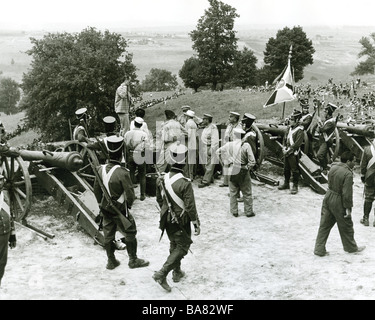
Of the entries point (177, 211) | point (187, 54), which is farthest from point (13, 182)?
point (187, 54)

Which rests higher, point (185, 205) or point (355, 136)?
point (185, 205)

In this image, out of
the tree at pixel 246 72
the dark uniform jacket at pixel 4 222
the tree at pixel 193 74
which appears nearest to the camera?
the dark uniform jacket at pixel 4 222

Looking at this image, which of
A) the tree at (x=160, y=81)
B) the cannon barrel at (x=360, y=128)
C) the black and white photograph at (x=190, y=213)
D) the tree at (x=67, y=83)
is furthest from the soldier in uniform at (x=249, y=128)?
the tree at (x=160, y=81)

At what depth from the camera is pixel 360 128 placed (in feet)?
40.1

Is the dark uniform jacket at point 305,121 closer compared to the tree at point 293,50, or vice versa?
the dark uniform jacket at point 305,121

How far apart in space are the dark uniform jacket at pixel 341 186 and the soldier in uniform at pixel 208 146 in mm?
4084

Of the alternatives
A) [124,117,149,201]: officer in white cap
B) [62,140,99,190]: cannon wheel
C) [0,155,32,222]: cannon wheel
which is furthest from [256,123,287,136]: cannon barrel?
[0,155,32,222]: cannon wheel

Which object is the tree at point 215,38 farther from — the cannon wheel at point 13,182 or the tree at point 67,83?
the cannon wheel at point 13,182

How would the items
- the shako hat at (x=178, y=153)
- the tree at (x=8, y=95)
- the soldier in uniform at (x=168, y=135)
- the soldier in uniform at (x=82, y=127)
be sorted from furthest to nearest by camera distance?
the tree at (x=8, y=95), the soldier in uniform at (x=168, y=135), the soldier in uniform at (x=82, y=127), the shako hat at (x=178, y=153)

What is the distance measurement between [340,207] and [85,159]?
4.92m

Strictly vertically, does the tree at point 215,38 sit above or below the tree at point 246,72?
above

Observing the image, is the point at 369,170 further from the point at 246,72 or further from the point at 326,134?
the point at 246,72

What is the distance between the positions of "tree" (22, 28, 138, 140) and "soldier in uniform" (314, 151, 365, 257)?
26659mm

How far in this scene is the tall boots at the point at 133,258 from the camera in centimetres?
667
